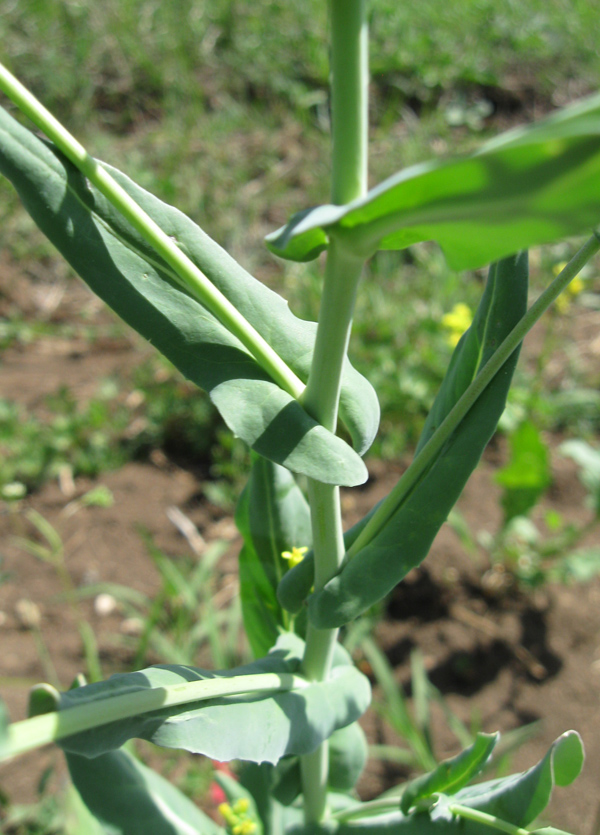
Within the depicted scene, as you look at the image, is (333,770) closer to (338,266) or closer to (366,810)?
(366,810)

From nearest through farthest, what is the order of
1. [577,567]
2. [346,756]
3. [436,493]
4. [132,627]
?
1. [436,493]
2. [346,756]
3. [577,567]
4. [132,627]

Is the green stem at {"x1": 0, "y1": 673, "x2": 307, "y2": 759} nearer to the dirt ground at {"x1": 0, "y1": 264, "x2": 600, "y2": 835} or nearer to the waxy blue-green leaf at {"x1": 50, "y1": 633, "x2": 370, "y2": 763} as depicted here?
the waxy blue-green leaf at {"x1": 50, "y1": 633, "x2": 370, "y2": 763}

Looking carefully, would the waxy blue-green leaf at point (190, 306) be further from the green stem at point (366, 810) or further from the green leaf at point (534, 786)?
the green stem at point (366, 810)

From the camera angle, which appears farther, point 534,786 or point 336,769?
point 336,769

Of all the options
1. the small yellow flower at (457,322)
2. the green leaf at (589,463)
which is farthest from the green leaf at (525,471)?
the small yellow flower at (457,322)

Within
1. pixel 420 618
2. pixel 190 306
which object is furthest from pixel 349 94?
pixel 420 618

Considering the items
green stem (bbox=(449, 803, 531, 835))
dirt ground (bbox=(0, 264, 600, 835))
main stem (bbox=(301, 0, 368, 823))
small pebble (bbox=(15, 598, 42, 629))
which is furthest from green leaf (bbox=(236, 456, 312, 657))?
small pebble (bbox=(15, 598, 42, 629))

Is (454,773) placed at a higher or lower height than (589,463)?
lower
